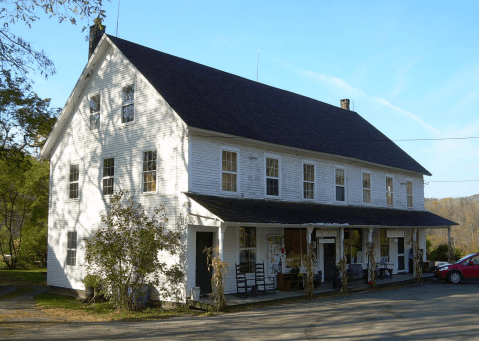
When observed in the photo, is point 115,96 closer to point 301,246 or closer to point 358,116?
point 301,246

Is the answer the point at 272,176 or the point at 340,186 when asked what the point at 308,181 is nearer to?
the point at 272,176

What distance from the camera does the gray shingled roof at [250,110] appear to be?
17.9m

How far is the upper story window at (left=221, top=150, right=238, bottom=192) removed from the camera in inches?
685

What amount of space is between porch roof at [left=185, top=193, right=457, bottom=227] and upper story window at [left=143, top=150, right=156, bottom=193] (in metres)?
2.29

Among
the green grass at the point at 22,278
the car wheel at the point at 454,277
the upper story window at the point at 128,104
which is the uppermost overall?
the upper story window at the point at 128,104

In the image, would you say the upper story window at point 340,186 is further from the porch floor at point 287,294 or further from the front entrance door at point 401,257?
the front entrance door at point 401,257

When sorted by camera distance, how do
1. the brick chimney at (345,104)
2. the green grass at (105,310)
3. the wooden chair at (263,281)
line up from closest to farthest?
the green grass at (105,310) < the wooden chair at (263,281) < the brick chimney at (345,104)

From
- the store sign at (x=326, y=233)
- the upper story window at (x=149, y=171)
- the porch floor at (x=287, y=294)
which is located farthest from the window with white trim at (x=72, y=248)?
the store sign at (x=326, y=233)

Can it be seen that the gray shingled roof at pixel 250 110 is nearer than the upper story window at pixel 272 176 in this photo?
Yes

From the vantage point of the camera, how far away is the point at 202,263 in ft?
55.2

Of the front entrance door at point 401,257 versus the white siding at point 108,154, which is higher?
the white siding at point 108,154

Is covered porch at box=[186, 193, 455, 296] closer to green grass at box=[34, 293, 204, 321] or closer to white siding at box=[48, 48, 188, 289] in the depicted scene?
green grass at box=[34, 293, 204, 321]

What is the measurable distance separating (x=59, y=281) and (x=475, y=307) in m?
17.0

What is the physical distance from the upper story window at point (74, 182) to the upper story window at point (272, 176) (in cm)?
858
